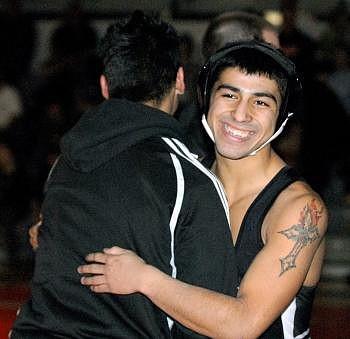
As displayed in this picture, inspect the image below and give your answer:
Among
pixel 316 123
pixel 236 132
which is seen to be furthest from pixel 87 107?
pixel 236 132

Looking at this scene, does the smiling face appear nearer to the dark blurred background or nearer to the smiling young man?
the smiling young man

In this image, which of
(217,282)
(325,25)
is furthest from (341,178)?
(217,282)

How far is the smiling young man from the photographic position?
2281mm

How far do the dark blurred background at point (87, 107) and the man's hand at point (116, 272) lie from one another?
2.98 metres

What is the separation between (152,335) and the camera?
7.41 feet

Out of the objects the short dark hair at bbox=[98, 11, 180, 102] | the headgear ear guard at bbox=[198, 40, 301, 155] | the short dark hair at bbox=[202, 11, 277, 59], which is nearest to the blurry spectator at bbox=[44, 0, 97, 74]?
the short dark hair at bbox=[202, 11, 277, 59]

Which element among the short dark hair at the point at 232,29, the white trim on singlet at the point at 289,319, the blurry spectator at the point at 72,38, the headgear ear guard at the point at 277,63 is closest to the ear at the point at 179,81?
the headgear ear guard at the point at 277,63

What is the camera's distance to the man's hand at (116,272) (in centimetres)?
226

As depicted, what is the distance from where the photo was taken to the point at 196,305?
2281 mm

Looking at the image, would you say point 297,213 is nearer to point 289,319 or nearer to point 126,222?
point 289,319

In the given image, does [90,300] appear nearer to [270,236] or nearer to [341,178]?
[270,236]

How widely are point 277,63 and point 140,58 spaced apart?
1.39ft

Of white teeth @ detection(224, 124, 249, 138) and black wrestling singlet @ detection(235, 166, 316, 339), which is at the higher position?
white teeth @ detection(224, 124, 249, 138)

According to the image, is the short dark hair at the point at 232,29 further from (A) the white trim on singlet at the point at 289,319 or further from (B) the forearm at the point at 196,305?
(B) the forearm at the point at 196,305
